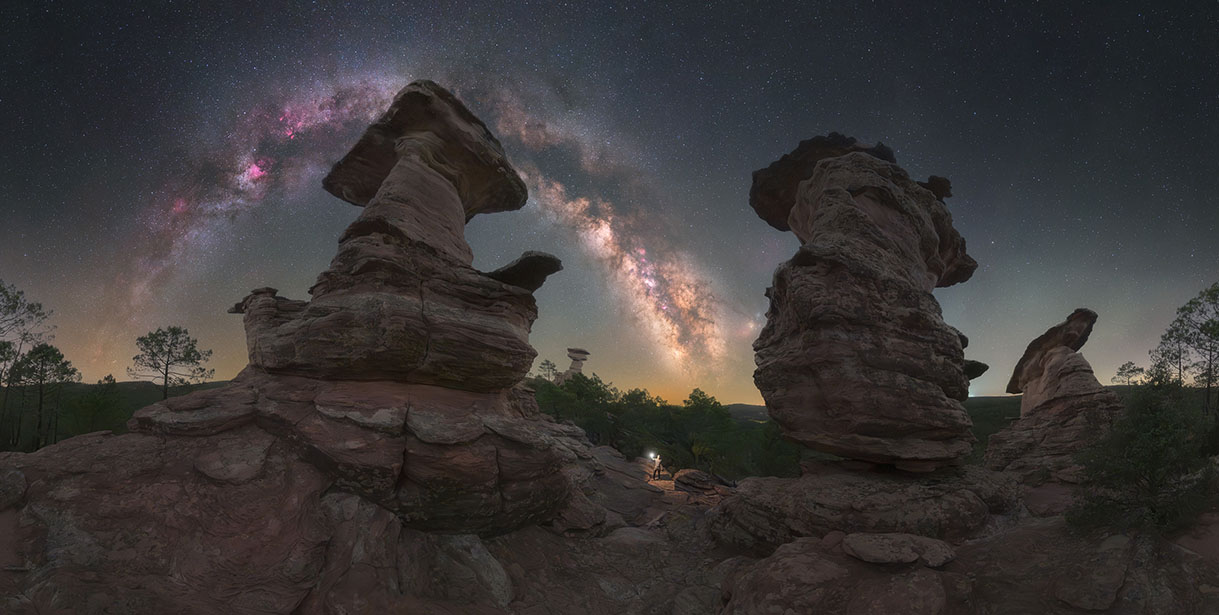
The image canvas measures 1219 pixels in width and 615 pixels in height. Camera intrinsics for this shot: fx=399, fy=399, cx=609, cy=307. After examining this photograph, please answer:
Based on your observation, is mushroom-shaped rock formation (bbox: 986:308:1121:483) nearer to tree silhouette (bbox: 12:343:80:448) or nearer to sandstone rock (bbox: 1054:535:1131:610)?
sandstone rock (bbox: 1054:535:1131:610)

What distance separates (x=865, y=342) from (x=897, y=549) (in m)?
5.21

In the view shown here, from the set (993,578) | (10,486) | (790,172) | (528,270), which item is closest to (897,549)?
(993,578)

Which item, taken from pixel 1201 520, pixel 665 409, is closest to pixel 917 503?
pixel 1201 520

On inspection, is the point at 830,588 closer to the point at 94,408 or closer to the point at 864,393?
the point at 864,393

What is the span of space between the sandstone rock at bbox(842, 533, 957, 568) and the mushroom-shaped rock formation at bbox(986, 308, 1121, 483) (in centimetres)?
1064

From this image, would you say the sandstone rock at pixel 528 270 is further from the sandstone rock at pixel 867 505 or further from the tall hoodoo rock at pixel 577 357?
the tall hoodoo rock at pixel 577 357

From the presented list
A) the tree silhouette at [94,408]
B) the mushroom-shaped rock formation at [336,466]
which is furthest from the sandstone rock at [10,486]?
the tree silhouette at [94,408]

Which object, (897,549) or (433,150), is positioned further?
(433,150)

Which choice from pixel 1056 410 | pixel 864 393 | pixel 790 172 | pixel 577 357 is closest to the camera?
pixel 864 393

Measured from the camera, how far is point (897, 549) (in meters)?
7.76

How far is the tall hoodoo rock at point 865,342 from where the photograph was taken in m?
10.7

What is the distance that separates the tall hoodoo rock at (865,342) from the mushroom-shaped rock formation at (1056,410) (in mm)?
7752

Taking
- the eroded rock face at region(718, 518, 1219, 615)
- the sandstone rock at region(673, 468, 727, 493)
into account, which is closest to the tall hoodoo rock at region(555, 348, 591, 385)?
the sandstone rock at region(673, 468, 727, 493)

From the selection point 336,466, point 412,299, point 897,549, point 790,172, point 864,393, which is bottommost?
point 897,549
